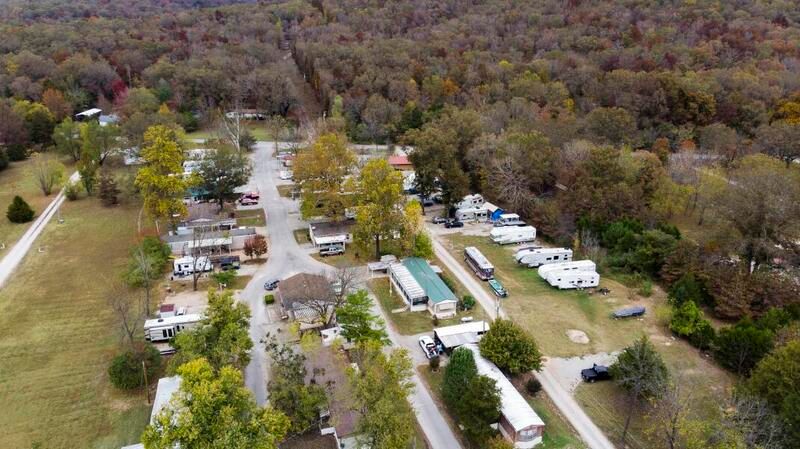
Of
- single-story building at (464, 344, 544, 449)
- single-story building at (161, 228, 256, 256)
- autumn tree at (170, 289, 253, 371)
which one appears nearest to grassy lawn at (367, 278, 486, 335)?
single-story building at (464, 344, 544, 449)

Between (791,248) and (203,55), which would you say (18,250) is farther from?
(203,55)

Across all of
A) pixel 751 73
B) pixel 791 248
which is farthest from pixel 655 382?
pixel 751 73

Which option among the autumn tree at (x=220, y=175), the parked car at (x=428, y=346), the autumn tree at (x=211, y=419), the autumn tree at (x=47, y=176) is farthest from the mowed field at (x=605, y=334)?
the autumn tree at (x=47, y=176)

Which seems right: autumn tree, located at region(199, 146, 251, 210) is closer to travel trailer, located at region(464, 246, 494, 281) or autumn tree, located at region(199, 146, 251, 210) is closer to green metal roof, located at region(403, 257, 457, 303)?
green metal roof, located at region(403, 257, 457, 303)

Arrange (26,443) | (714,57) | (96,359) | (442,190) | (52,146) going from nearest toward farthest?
(26,443) → (96,359) → (442,190) → (52,146) → (714,57)

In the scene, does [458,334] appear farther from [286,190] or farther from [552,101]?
[552,101]
